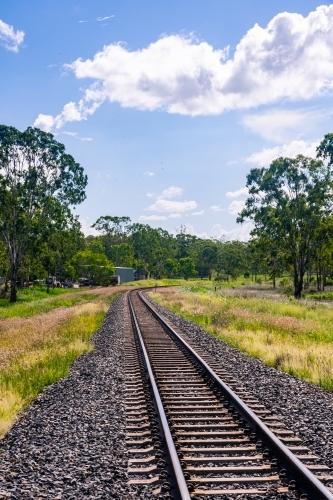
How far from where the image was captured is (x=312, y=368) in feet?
33.4

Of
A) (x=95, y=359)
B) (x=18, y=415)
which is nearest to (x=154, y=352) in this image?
(x=95, y=359)

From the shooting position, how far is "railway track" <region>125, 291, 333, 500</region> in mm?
4531

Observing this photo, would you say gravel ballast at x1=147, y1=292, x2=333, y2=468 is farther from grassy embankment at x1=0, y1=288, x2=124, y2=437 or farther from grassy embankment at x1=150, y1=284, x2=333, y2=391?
grassy embankment at x1=0, y1=288, x2=124, y2=437

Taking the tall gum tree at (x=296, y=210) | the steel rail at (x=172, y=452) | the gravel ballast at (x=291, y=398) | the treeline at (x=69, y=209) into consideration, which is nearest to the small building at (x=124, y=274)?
the treeline at (x=69, y=209)

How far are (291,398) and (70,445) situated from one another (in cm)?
407

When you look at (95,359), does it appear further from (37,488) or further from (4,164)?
(4,164)

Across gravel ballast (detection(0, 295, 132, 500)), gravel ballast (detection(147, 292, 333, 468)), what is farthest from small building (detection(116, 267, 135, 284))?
gravel ballast (detection(0, 295, 132, 500))

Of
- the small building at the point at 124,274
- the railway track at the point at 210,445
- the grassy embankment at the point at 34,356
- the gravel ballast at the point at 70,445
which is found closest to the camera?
the railway track at the point at 210,445

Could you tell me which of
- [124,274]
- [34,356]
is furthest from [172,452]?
[124,274]

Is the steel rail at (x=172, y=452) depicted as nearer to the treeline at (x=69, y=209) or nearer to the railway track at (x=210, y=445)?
the railway track at (x=210, y=445)

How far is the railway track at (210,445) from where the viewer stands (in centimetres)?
453

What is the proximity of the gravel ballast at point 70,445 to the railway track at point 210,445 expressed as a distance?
231mm

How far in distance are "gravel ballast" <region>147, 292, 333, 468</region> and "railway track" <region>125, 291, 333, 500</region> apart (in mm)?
185

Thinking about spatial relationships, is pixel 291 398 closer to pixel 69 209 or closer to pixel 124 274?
pixel 69 209
